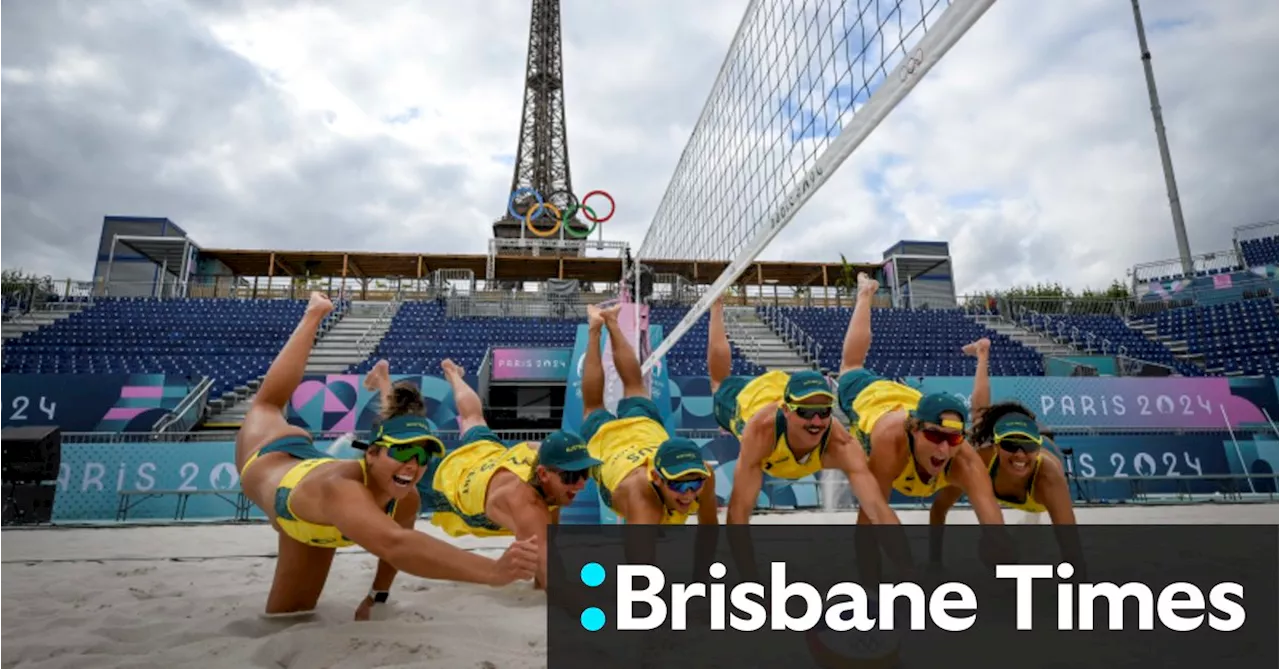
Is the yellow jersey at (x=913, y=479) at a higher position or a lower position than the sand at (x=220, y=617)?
higher

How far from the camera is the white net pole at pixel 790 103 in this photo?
2.41m

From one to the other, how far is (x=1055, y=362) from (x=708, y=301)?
11883 mm

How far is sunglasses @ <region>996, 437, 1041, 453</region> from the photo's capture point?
3059mm

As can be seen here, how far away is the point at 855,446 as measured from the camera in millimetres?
3104

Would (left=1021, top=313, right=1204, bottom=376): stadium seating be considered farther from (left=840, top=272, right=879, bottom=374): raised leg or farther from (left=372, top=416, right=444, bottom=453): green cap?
(left=372, top=416, right=444, bottom=453): green cap

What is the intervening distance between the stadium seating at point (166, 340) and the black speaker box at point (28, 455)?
4.94 m

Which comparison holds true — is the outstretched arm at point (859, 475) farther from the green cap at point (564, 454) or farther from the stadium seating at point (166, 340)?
the stadium seating at point (166, 340)

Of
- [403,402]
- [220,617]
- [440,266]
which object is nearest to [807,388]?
[403,402]

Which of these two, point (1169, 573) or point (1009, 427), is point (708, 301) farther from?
point (1169, 573)

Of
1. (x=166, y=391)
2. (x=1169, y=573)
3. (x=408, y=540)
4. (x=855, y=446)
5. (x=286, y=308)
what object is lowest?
(x=1169, y=573)

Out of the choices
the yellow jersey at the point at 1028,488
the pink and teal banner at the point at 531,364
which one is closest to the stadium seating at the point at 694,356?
the pink and teal banner at the point at 531,364

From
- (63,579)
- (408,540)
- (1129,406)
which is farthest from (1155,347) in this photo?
(63,579)

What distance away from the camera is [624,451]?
3.43 metres

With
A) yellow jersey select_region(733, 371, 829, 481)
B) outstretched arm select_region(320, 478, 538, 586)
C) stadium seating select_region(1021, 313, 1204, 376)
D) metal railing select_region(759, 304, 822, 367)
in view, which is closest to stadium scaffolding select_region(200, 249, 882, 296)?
metal railing select_region(759, 304, 822, 367)
